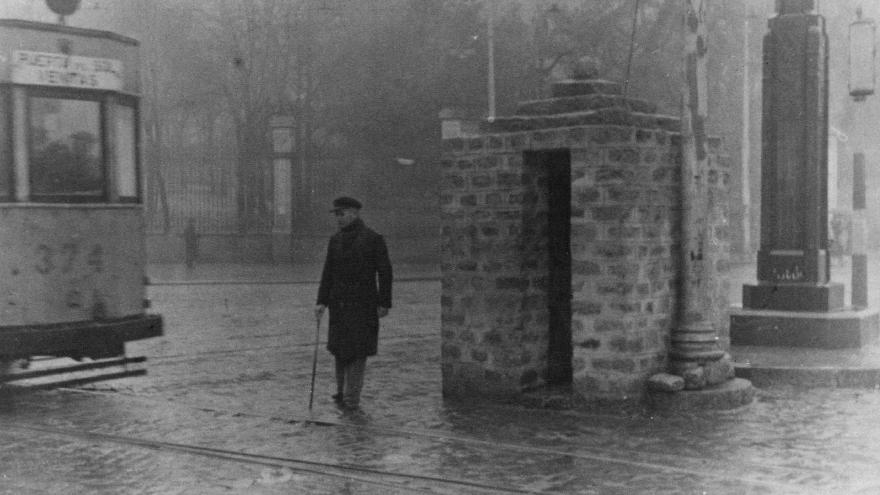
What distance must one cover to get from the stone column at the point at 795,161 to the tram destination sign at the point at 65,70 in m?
6.82

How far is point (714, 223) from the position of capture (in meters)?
10.5

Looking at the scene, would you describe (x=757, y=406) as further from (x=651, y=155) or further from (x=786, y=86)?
(x=786, y=86)

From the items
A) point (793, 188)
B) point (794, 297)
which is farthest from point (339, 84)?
point (794, 297)

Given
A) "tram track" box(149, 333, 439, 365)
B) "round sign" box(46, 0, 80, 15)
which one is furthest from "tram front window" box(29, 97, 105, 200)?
"tram track" box(149, 333, 439, 365)

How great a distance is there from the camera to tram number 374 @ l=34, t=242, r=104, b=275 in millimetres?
9914

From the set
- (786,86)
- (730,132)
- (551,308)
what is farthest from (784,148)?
(730,132)

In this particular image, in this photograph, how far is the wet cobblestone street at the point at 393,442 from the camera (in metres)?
7.16

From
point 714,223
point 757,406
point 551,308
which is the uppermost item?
point 714,223

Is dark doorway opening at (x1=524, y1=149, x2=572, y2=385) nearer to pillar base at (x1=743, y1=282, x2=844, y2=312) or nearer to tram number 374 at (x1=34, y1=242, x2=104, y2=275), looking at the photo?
pillar base at (x1=743, y1=282, x2=844, y2=312)

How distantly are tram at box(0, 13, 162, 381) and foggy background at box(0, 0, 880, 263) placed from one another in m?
21.2

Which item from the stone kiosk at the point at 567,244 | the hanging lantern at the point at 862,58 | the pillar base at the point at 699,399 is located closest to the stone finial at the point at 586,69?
the stone kiosk at the point at 567,244

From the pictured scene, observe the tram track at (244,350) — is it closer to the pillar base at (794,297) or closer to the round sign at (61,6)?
the round sign at (61,6)

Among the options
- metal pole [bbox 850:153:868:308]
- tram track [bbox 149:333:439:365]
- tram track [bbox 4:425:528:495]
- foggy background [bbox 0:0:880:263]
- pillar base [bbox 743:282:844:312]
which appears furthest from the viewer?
foggy background [bbox 0:0:880:263]

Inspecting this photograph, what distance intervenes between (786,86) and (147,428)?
301 inches
